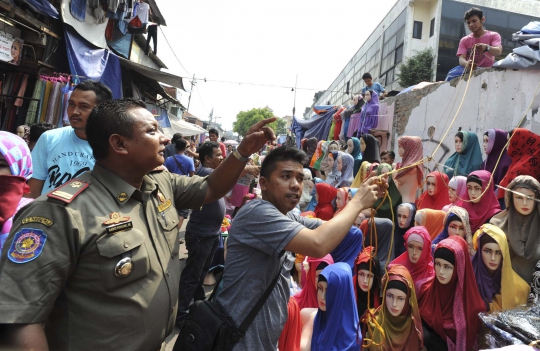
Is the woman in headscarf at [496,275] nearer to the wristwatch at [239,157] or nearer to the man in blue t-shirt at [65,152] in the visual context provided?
the wristwatch at [239,157]

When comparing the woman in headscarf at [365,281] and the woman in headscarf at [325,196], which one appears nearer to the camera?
the woman in headscarf at [365,281]

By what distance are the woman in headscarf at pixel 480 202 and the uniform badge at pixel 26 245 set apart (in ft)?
12.6

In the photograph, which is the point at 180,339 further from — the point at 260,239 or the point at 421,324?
the point at 421,324

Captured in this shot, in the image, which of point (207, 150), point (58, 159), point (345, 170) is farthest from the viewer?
point (345, 170)

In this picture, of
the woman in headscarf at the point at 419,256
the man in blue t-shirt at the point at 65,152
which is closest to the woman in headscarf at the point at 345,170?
the woman in headscarf at the point at 419,256

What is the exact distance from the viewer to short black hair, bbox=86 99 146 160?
1.34m

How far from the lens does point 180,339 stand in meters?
1.53

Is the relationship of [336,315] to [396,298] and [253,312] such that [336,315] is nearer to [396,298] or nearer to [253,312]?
[396,298]

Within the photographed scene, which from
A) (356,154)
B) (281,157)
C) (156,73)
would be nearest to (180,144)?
(356,154)

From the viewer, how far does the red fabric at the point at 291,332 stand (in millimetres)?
2488

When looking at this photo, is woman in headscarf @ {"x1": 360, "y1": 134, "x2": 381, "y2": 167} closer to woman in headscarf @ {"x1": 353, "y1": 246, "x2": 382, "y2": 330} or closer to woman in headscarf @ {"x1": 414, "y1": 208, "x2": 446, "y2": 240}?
woman in headscarf @ {"x1": 414, "y1": 208, "x2": 446, "y2": 240}

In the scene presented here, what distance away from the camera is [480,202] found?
3676 millimetres

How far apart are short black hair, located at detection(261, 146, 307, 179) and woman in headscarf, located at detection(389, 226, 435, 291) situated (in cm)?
197

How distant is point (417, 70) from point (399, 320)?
19.9 meters
